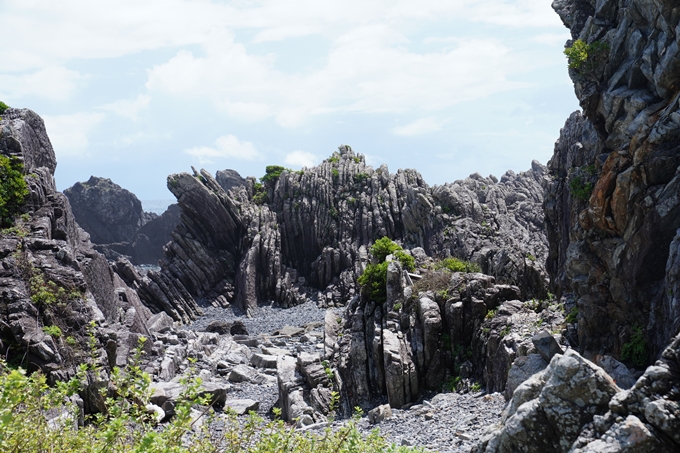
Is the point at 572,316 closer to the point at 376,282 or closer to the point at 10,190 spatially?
the point at 376,282

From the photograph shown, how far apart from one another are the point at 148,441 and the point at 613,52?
71.5ft

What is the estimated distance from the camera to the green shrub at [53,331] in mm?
21453

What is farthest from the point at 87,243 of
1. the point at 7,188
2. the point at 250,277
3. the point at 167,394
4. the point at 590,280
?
the point at 590,280

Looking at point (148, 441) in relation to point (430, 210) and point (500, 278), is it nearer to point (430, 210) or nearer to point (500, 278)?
point (500, 278)

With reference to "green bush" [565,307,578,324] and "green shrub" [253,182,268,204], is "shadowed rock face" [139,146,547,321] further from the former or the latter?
"green bush" [565,307,578,324]

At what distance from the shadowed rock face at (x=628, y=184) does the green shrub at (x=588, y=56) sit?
0.16 metres

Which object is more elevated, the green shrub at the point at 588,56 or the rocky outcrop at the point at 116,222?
the rocky outcrop at the point at 116,222

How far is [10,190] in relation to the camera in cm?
2758

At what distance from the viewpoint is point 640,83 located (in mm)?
19953

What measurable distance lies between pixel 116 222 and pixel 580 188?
104 m

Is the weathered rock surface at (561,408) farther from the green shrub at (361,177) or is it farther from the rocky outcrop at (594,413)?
the green shrub at (361,177)


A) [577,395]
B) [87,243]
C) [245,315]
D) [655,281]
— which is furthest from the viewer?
[245,315]

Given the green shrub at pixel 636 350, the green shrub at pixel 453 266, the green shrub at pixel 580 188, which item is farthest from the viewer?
the green shrub at pixel 453 266

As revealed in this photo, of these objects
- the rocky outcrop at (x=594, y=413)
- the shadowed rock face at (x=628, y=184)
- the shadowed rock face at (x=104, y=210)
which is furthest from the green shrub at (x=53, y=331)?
the shadowed rock face at (x=104, y=210)
